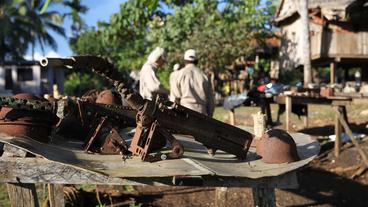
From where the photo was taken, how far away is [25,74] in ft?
110

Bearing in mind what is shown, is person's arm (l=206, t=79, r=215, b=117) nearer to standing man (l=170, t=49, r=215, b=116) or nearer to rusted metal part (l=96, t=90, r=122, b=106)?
standing man (l=170, t=49, r=215, b=116)

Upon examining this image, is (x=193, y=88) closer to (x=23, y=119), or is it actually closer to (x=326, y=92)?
(x=326, y=92)

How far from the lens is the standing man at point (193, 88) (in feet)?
22.7

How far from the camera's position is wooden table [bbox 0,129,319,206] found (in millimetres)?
3010

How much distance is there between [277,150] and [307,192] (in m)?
3.82

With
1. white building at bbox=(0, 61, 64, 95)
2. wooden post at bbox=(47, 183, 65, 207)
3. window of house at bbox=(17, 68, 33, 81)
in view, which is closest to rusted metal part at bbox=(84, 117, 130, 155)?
wooden post at bbox=(47, 183, 65, 207)

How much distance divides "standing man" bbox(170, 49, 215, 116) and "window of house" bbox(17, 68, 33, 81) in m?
28.3

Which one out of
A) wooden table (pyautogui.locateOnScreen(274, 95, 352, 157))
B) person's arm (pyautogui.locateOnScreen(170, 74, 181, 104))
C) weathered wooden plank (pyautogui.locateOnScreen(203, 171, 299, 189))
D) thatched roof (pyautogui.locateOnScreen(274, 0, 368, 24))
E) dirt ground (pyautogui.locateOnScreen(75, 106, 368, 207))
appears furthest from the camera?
thatched roof (pyautogui.locateOnScreen(274, 0, 368, 24))

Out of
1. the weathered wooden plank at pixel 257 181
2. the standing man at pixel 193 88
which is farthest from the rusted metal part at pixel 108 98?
the standing man at pixel 193 88

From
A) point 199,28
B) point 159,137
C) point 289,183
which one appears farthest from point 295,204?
point 199,28

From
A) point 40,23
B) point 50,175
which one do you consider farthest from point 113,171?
point 40,23

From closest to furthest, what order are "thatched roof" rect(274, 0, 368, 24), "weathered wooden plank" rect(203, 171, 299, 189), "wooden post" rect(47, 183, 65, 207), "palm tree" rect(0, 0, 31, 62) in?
1. "weathered wooden plank" rect(203, 171, 299, 189)
2. "wooden post" rect(47, 183, 65, 207)
3. "thatched roof" rect(274, 0, 368, 24)
4. "palm tree" rect(0, 0, 31, 62)

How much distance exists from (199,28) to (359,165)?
14.6 metres

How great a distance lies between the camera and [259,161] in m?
3.76
